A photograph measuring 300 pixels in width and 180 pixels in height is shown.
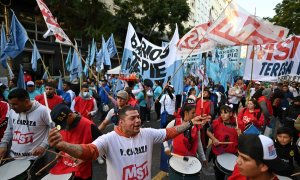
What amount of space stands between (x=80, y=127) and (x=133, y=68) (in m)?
5.20

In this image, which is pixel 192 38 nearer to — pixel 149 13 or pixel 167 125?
pixel 167 125

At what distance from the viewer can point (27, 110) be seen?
152 inches

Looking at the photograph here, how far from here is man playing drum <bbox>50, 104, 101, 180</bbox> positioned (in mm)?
3387

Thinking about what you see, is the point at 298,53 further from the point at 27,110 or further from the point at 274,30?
the point at 27,110

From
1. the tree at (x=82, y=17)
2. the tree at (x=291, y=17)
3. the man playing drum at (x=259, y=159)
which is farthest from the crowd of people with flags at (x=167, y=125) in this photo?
the tree at (x=291, y=17)

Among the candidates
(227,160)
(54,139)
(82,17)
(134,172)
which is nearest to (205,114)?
(227,160)

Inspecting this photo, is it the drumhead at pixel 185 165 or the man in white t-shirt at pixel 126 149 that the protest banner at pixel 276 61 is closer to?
the drumhead at pixel 185 165

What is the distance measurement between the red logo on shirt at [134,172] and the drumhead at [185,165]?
0.87 meters

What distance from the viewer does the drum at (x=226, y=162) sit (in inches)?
155

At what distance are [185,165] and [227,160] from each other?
79cm

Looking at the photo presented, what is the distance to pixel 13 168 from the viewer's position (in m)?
3.57

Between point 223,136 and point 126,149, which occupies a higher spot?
point 126,149

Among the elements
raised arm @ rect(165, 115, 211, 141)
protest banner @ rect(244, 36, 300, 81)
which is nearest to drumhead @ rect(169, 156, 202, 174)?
raised arm @ rect(165, 115, 211, 141)

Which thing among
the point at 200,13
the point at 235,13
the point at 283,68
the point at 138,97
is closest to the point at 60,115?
the point at 235,13
